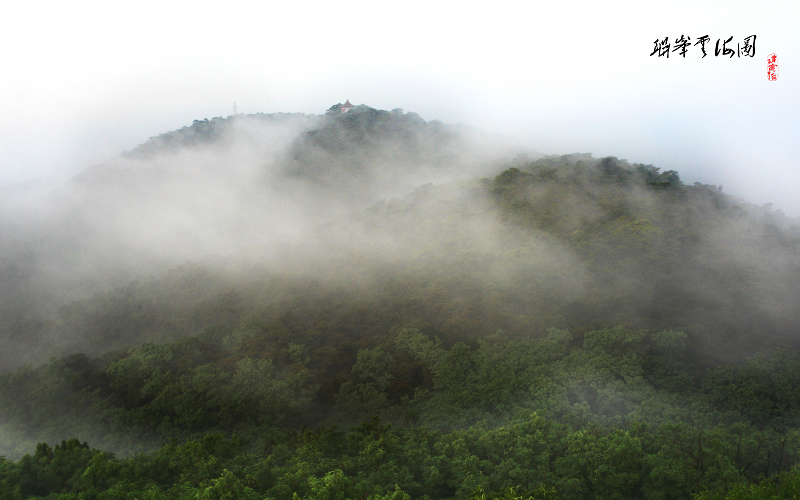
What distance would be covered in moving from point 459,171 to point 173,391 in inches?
2562

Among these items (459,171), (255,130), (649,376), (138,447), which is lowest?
(138,447)

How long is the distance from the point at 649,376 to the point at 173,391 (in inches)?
1131

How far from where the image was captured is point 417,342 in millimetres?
37312

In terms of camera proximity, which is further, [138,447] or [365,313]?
[365,313]

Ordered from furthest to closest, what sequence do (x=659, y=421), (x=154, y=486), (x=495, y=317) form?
(x=495, y=317) → (x=659, y=421) → (x=154, y=486)

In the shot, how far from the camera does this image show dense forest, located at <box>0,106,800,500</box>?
19109 mm

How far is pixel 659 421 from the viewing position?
22547mm

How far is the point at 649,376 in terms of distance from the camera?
28.2 metres

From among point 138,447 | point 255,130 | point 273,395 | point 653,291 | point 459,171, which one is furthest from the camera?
point 255,130

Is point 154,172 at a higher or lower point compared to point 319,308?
higher

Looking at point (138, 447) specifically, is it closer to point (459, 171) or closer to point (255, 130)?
point (459, 171)

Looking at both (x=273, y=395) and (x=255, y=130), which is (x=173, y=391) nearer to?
(x=273, y=395)

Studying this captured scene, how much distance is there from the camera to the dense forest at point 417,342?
19109mm

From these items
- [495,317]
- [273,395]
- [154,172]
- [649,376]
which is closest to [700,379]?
[649,376]
